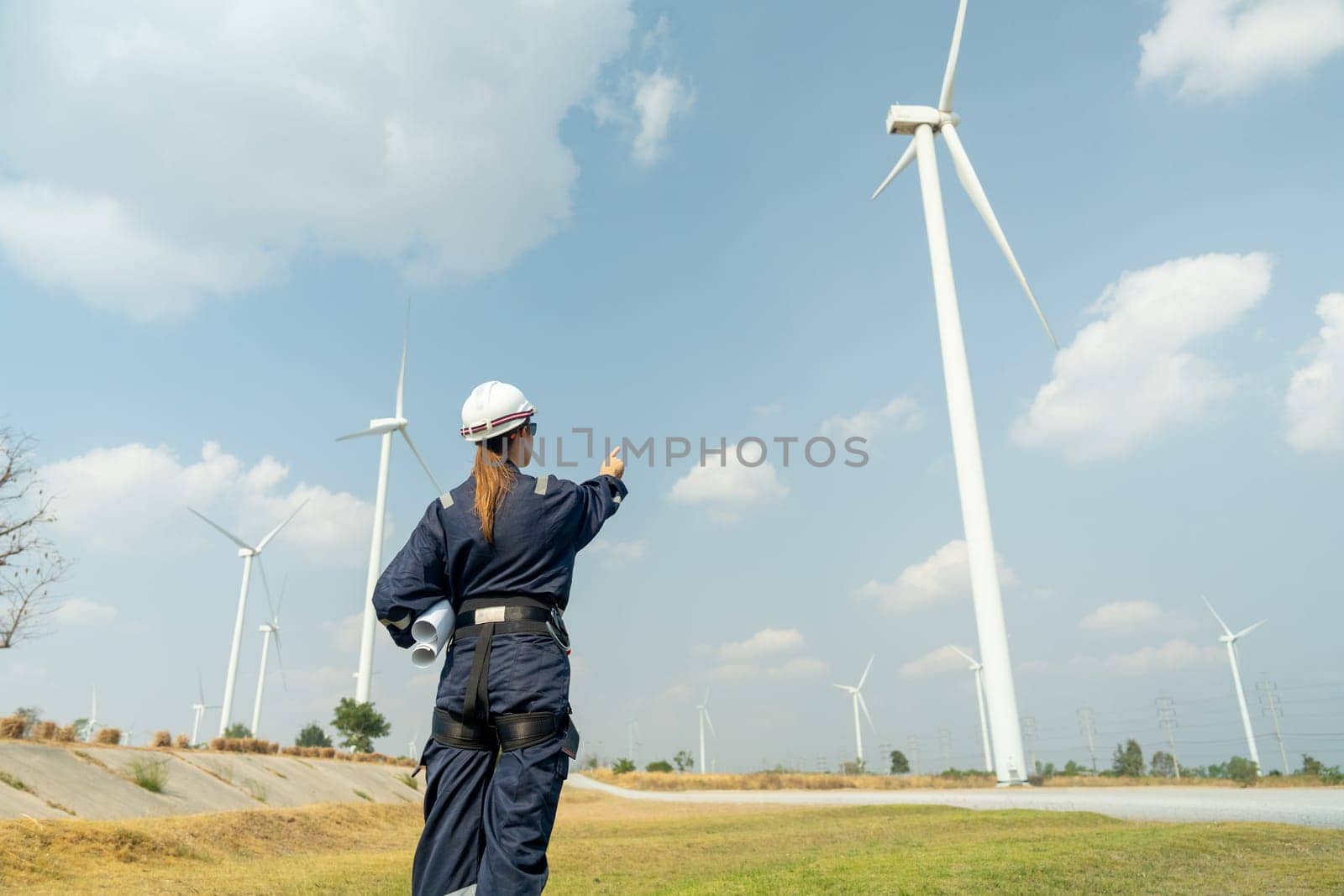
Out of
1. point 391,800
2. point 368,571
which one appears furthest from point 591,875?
point 368,571

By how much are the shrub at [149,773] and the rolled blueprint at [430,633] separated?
16930 mm

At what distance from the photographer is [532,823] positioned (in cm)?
465

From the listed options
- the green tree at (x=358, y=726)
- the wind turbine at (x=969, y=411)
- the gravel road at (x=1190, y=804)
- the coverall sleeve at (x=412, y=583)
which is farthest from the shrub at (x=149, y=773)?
the green tree at (x=358, y=726)

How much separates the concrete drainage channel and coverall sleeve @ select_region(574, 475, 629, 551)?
12.3 m

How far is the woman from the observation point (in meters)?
4.72

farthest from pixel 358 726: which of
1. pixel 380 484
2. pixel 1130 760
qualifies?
pixel 1130 760

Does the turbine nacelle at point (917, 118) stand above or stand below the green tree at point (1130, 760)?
above

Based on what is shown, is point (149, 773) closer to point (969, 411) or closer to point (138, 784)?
point (138, 784)

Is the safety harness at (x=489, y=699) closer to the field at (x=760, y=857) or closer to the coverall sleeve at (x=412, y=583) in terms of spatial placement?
the coverall sleeve at (x=412, y=583)

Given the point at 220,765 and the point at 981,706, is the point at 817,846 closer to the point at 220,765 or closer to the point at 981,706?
the point at 220,765

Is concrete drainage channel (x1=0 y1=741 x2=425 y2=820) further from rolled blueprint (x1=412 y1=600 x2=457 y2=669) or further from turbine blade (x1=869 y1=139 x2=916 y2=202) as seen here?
turbine blade (x1=869 y1=139 x2=916 y2=202)

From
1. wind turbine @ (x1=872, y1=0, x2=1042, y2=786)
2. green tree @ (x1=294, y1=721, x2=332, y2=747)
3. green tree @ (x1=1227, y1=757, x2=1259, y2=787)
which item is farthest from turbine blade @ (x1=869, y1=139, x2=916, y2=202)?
green tree @ (x1=294, y1=721, x2=332, y2=747)

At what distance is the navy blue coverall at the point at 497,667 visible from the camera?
4668 millimetres

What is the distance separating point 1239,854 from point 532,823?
9141 mm
